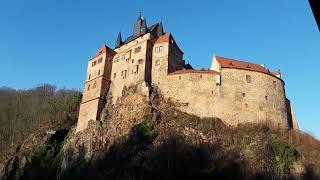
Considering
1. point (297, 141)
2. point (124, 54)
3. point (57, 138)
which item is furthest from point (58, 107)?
point (297, 141)

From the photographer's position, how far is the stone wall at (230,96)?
4616 centimetres

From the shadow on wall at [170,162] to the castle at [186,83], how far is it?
6651 millimetres

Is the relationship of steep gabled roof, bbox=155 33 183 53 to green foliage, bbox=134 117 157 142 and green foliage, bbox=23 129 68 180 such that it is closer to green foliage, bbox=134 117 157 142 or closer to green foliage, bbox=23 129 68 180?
green foliage, bbox=134 117 157 142

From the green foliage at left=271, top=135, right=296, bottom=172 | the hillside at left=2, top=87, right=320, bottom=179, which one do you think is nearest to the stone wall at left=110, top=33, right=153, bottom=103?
the hillside at left=2, top=87, right=320, bottom=179

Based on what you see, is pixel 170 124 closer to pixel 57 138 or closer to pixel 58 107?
pixel 57 138

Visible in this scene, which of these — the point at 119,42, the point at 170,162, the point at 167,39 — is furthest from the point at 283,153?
the point at 119,42

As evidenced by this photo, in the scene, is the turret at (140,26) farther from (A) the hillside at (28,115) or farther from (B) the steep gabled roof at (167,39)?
(A) the hillside at (28,115)

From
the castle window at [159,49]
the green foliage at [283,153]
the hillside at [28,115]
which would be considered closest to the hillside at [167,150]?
the green foliage at [283,153]

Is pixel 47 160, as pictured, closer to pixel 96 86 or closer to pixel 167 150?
pixel 96 86

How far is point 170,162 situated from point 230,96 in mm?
13220

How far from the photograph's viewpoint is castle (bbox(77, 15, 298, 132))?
46594mm

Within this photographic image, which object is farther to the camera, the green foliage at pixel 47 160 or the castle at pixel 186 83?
the green foliage at pixel 47 160

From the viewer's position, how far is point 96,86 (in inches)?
2106

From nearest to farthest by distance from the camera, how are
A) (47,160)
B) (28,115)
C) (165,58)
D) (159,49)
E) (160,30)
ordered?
1. (165,58)
2. (159,49)
3. (47,160)
4. (160,30)
5. (28,115)
